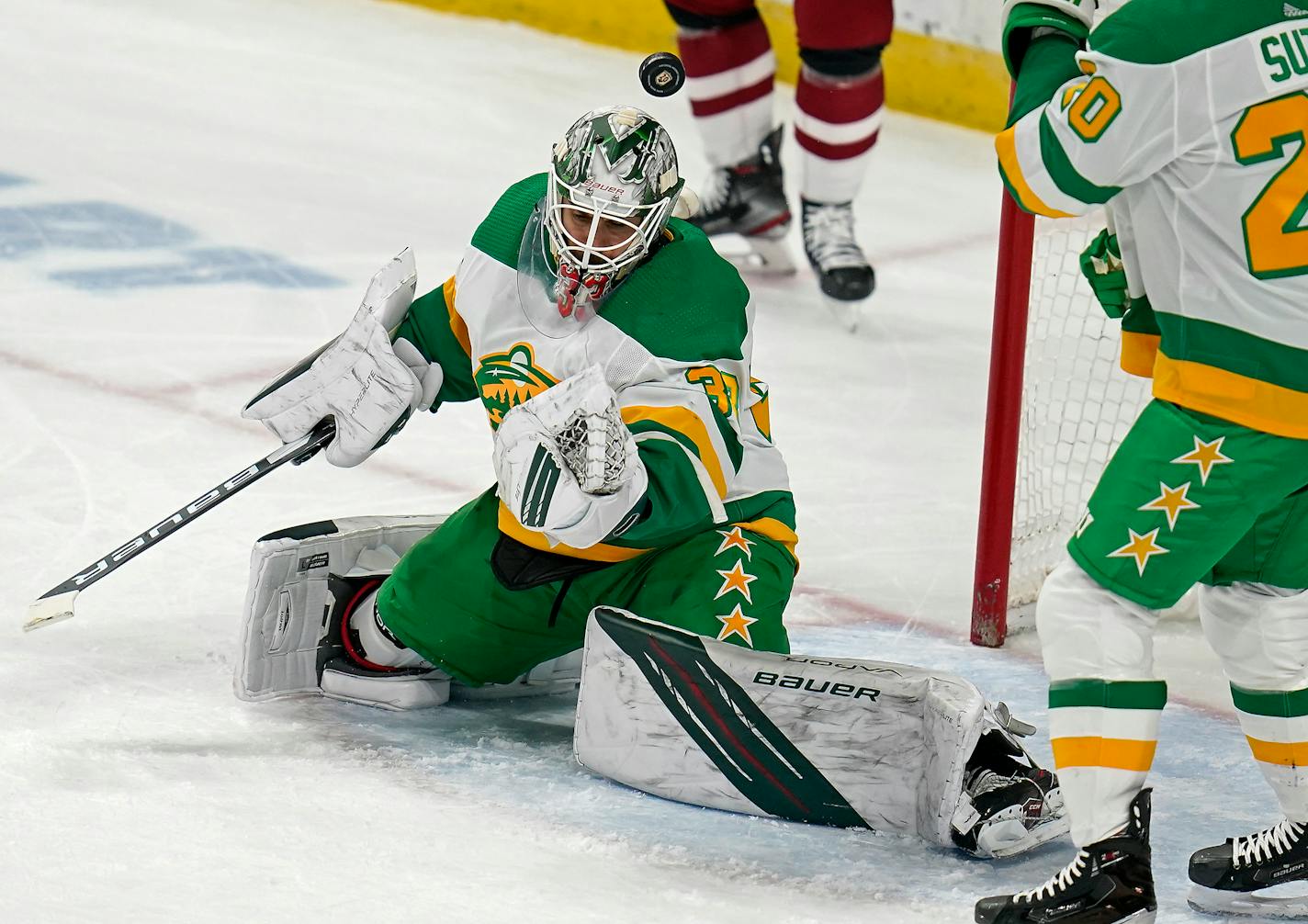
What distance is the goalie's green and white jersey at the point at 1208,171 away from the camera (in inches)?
79.1

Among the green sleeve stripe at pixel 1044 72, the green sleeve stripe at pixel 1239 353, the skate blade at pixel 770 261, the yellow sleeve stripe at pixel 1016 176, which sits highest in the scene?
the green sleeve stripe at pixel 1044 72

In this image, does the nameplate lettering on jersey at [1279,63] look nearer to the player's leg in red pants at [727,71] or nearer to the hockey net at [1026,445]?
A: the hockey net at [1026,445]

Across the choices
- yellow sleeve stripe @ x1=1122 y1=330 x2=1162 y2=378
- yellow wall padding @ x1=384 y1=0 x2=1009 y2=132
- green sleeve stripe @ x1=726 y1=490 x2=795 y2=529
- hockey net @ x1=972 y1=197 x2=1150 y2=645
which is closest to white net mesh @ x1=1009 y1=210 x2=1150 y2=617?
hockey net @ x1=972 y1=197 x2=1150 y2=645

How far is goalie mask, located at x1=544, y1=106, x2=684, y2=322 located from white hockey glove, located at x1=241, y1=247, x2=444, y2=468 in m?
0.29

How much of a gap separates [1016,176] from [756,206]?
316cm

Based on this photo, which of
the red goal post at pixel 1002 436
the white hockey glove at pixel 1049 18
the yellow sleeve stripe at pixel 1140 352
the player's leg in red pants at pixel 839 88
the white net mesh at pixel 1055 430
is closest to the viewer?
the white hockey glove at pixel 1049 18

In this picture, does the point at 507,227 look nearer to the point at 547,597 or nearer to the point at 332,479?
the point at 547,597

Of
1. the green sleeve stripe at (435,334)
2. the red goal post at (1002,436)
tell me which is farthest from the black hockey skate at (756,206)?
the green sleeve stripe at (435,334)

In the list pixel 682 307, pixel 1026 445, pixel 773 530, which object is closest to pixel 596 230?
pixel 682 307

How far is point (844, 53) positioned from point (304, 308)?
4.86ft

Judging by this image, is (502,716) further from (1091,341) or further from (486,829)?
(1091,341)

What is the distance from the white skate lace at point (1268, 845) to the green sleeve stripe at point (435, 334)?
1.25 meters

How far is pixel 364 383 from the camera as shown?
9.05 feet

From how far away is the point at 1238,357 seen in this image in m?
2.07
